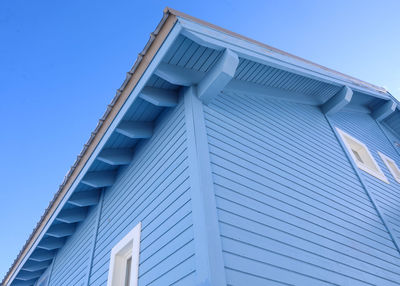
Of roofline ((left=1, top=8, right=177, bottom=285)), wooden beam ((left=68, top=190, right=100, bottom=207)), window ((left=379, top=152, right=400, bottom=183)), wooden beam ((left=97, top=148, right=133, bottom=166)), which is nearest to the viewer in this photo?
roofline ((left=1, top=8, right=177, bottom=285))

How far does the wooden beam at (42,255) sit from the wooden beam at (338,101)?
6.77 metres

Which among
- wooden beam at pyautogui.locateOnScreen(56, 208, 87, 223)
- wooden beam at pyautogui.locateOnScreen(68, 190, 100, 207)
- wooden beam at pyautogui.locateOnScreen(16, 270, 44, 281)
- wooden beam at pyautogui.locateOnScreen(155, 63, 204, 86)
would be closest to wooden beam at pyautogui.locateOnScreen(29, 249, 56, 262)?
wooden beam at pyautogui.locateOnScreen(16, 270, 44, 281)

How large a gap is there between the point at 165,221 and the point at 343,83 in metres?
4.45

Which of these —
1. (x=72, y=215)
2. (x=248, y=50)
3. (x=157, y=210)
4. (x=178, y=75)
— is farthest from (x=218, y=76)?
(x=72, y=215)

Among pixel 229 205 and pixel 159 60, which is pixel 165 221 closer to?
pixel 229 205

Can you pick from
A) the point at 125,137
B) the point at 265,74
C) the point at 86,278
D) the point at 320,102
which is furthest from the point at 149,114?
the point at 320,102

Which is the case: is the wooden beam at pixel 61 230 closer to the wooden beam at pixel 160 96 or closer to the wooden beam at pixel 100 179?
the wooden beam at pixel 100 179

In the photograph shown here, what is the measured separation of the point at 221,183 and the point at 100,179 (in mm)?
2684

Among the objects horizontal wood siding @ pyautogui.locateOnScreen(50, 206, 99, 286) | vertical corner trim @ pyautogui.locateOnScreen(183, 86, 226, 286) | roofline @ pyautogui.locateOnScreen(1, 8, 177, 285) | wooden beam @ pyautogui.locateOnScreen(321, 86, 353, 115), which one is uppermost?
wooden beam @ pyautogui.locateOnScreen(321, 86, 353, 115)

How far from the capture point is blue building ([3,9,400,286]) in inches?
100

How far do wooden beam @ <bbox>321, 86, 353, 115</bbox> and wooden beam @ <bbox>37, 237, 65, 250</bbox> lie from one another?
6.22 meters

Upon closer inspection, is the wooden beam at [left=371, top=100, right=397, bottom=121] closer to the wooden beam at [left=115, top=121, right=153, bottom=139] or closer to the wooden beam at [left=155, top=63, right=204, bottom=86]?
the wooden beam at [left=155, top=63, right=204, bottom=86]

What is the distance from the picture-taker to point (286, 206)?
3234 millimetres

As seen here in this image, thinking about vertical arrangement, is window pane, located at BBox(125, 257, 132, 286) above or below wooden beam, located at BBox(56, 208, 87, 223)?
below
